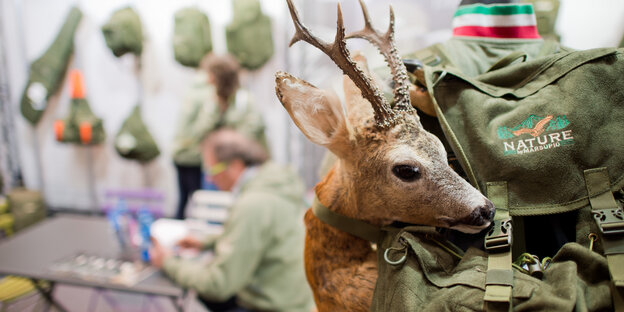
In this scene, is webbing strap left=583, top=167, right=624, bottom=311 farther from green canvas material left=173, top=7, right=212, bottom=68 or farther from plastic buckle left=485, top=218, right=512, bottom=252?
green canvas material left=173, top=7, right=212, bottom=68

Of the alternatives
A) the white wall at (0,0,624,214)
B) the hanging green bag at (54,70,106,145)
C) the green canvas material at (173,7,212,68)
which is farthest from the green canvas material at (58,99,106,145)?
the green canvas material at (173,7,212,68)

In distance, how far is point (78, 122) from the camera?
3.89 meters

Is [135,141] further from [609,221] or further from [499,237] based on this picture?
[609,221]

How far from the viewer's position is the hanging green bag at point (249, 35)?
322 cm

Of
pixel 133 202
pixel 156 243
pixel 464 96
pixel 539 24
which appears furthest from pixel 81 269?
pixel 539 24

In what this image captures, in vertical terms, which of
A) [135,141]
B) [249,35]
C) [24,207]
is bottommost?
[24,207]

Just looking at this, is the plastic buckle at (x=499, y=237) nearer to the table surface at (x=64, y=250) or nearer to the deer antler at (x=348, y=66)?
the deer antler at (x=348, y=66)

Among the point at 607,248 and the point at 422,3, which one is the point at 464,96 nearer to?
the point at 607,248

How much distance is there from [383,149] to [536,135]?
242 millimetres

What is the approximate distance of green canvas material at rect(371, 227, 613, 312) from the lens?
1.78 ft

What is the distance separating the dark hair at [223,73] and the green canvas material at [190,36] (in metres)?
0.62

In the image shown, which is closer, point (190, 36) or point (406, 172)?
point (406, 172)

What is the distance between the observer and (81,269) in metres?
2.10

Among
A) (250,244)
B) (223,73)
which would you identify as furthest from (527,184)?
(223,73)
